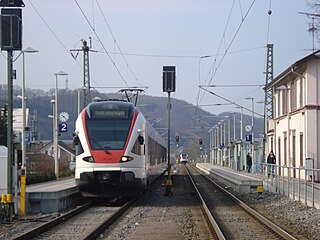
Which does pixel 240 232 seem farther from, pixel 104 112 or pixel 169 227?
pixel 104 112

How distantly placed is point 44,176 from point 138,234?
22.4 meters

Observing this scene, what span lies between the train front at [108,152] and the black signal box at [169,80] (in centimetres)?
496

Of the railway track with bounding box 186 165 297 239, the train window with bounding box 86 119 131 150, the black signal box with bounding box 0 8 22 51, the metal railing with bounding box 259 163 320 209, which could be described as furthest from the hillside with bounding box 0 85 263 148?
the black signal box with bounding box 0 8 22 51

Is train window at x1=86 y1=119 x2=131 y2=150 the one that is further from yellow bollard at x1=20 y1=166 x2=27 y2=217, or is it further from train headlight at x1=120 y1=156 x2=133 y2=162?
yellow bollard at x1=20 y1=166 x2=27 y2=217

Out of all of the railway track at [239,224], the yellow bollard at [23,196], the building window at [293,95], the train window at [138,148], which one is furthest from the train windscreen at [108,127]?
the building window at [293,95]

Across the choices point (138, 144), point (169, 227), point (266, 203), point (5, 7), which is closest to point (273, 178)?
point (266, 203)

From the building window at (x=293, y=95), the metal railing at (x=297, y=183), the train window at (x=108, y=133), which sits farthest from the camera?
the building window at (x=293, y=95)

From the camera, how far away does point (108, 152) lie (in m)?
21.2

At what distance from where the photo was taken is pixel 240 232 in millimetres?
15570

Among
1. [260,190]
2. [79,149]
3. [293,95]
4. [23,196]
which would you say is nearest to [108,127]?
[79,149]

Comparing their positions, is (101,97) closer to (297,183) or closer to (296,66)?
(296,66)

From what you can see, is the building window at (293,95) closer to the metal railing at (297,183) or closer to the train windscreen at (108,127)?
the metal railing at (297,183)

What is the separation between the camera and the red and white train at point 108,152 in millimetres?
21078

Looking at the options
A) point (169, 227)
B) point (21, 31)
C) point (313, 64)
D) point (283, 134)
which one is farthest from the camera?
point (283, 134)
